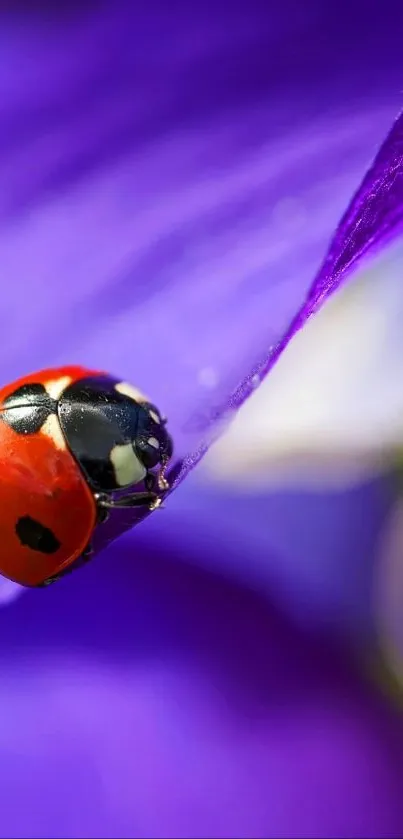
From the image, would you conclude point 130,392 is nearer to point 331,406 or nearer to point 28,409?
point 28,409

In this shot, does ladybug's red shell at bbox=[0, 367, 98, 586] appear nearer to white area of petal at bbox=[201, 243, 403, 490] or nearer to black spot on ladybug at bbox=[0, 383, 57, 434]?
black spot on ladybug at bbox=[0, 383, 57, 434]

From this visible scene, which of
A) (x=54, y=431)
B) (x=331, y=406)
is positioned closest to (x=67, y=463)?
(x=54, y=431)

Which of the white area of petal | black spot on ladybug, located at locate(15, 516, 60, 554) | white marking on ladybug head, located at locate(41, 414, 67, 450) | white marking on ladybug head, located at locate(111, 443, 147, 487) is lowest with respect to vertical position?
the white area of petal

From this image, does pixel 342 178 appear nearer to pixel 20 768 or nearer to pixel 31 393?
pixel 31 393

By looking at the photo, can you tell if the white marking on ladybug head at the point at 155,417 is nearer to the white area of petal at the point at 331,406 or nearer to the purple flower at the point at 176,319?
the purple flower at the point at 176,319

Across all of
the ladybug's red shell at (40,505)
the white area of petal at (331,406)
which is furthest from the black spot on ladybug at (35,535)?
the white area of petal at (331,406)

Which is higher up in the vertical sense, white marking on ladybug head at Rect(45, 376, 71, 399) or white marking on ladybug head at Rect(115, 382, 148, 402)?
white marking on ladybug head at Rect(45, 376, 71, 399)

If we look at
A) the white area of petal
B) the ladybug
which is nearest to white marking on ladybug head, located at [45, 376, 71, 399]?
the ladybug
